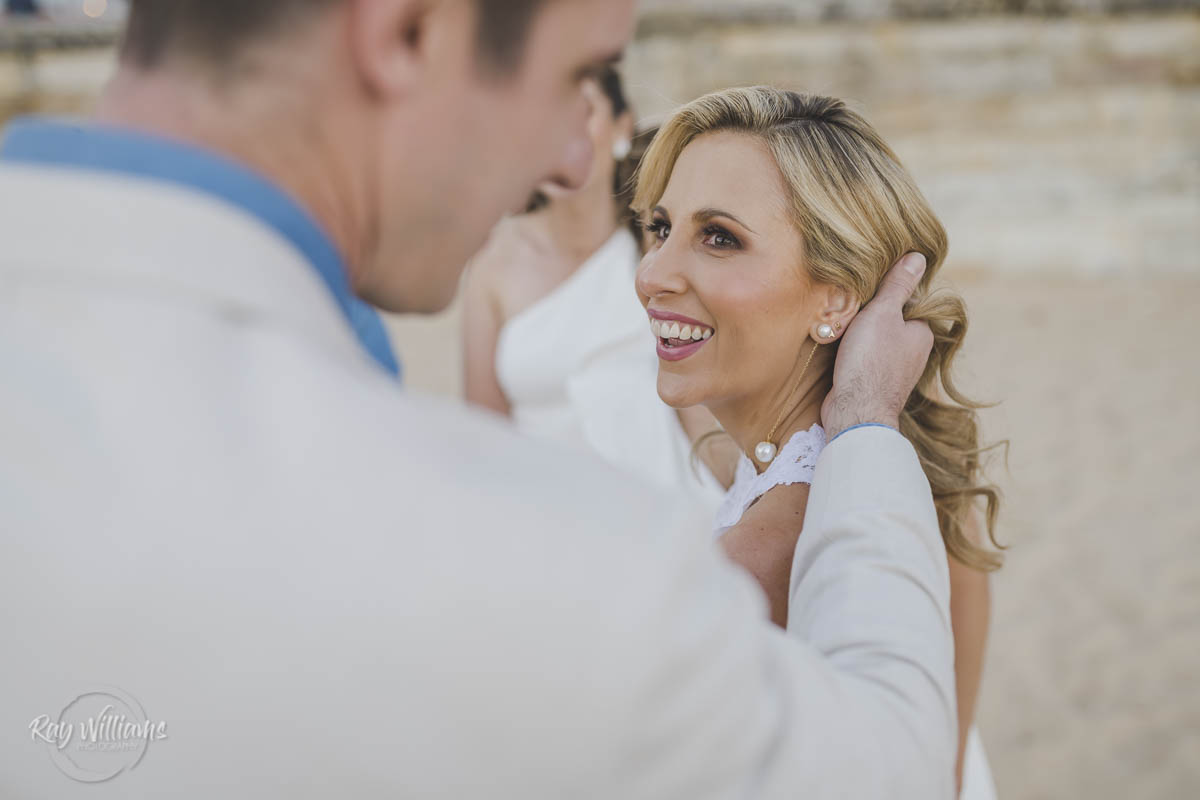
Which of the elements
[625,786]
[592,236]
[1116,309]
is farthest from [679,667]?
[1116,309]

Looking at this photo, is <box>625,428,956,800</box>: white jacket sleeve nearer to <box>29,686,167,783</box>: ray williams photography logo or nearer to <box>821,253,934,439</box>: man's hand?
<box>821,253,934,439</box>: man's hand

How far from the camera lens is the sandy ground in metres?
4.68

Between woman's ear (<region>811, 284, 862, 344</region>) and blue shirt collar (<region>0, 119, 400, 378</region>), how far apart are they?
4.18 feet

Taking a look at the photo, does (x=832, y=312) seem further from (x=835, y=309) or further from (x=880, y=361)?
(x=880, y=361)

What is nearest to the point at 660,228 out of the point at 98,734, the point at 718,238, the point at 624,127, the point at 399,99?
the point at 718,238

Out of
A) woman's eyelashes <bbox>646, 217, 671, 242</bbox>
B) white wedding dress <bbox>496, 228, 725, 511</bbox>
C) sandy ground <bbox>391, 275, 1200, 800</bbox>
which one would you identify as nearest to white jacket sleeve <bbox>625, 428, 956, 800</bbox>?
woman's eyelashes <bbox>646, 217, 671, 242</bbox>

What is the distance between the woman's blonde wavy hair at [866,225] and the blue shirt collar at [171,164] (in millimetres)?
1252

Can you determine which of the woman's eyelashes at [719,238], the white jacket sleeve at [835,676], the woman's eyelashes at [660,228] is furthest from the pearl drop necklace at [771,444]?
the white jacket sleeve at [835,676]

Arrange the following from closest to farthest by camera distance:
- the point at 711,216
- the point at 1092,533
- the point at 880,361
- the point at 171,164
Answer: the point at 171,164 → the point at 880,361 → the point at 711,216 → the point at 1092,533

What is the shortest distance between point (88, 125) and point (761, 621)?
0.77m

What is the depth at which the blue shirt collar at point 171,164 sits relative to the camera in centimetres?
93

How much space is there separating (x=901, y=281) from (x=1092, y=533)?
17.9 feet

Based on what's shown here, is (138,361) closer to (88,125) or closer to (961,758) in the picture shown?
(88,125)

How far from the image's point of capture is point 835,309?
6.93 ft
